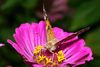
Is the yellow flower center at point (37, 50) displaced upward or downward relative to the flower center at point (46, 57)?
upward

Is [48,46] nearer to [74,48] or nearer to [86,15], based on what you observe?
[74,48]

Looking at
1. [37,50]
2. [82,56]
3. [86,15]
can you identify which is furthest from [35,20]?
[82,56]

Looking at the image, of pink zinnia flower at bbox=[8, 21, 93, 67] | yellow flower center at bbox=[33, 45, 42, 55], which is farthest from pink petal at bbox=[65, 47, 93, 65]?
yellow flower center at bbox=[33, 45, 42, 55]

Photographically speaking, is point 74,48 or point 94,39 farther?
point 94,39

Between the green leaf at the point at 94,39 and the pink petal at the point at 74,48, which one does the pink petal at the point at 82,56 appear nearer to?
the pink petal at the point at 74,48

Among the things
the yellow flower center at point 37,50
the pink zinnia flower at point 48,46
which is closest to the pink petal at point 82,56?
the pink zinnia flower at point 48,46

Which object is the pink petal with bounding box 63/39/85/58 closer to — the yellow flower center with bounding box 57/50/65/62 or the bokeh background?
the yellow flower center with bounding box 57/50/65/62

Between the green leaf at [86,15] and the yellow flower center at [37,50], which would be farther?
the green leaf at [86,15]
